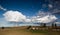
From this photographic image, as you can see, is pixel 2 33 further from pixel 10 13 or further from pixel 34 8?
pixel 34 8

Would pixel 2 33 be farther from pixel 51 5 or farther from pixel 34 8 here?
pixel 51 5

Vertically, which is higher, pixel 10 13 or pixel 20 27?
pixel 10 13

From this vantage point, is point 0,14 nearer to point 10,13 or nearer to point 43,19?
point 10,13

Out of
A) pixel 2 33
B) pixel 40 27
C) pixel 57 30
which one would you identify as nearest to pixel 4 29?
pixel 2 33

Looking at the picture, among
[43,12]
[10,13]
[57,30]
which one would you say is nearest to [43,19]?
[43,12]

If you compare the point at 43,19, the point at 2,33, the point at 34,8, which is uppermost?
the point at 34,8

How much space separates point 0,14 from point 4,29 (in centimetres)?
36

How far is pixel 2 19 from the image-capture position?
406cm

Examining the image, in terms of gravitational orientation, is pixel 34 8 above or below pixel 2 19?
above

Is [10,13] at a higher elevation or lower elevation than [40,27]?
higher

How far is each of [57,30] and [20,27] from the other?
865mm

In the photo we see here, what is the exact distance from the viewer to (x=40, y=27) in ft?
13.4

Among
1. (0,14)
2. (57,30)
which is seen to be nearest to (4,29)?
(0,14)

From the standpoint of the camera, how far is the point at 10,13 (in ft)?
13.5
